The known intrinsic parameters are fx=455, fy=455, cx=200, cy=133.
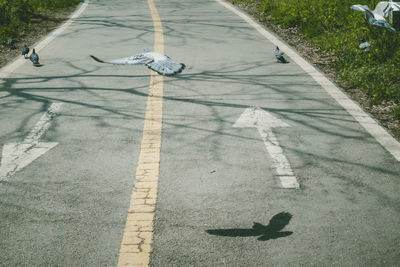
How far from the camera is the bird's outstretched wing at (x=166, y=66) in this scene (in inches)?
309

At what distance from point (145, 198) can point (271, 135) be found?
74.8 inches

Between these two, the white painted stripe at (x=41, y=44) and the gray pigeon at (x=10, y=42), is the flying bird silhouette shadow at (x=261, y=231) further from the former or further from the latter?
the gray pigeon at (x=10, y=42)

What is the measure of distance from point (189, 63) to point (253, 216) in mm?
5264

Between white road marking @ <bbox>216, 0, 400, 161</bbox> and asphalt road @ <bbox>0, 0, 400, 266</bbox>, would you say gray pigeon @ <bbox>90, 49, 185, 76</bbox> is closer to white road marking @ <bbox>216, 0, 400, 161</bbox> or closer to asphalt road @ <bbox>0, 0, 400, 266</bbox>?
asphalt road @ <bbox>0, 0, 400, 266</bbox>

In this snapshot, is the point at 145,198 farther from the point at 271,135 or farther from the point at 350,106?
the point at 350,106

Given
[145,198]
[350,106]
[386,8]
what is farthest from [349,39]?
[145,198]

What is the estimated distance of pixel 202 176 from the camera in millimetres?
4223

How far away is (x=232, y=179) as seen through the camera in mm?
4156

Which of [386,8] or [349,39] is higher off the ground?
[386,8]

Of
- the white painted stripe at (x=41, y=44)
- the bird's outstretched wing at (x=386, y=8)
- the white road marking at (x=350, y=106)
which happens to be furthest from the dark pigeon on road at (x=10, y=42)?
→ the bird's outstretched wing at (x=386, y=8)

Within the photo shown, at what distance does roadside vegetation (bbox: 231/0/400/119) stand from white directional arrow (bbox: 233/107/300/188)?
1.65 meters

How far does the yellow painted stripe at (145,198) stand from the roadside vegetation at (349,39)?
3.07 m

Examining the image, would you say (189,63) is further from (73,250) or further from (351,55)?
(73,250)

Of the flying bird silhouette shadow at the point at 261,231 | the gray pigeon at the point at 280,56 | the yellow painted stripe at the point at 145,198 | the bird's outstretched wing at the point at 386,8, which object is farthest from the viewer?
the gray pigeon at the point at 280,56
